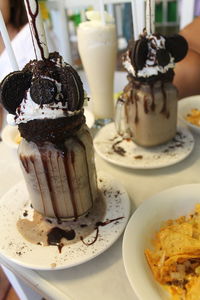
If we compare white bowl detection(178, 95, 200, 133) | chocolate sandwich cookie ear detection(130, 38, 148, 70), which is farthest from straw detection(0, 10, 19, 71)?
white bowl detection(178, 95, 200, 133)

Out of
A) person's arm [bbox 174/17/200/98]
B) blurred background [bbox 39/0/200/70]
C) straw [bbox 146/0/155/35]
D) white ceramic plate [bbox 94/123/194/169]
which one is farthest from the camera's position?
blurred background [bbox 39/0/200/70]

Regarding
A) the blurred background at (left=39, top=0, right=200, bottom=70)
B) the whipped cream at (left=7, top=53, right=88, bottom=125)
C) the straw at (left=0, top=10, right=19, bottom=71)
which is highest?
the straw at (left=0, top=10, right=19, bottom=71)

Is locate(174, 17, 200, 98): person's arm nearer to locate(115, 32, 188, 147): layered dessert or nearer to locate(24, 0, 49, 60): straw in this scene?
locate(115, 32, 188, 147): layered dessert

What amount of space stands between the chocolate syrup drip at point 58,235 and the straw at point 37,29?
1.16 feet

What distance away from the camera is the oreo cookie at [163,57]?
0.72 metres

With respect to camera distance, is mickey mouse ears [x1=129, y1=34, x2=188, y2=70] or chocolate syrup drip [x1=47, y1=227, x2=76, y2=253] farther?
mickey mouse ears [x1=129, y1=34, x2=188, y2=70]

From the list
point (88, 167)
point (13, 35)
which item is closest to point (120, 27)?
point (13, 35)

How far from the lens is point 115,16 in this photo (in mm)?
2662

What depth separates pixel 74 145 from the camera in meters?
0.58

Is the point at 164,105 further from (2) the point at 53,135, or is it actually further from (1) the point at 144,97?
(2) the point at 53,135

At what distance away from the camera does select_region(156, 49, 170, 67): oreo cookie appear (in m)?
0.72

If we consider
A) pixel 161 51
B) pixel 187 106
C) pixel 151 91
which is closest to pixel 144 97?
pixel 151 91

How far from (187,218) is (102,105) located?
1.95 ft

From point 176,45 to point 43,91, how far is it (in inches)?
15.9
